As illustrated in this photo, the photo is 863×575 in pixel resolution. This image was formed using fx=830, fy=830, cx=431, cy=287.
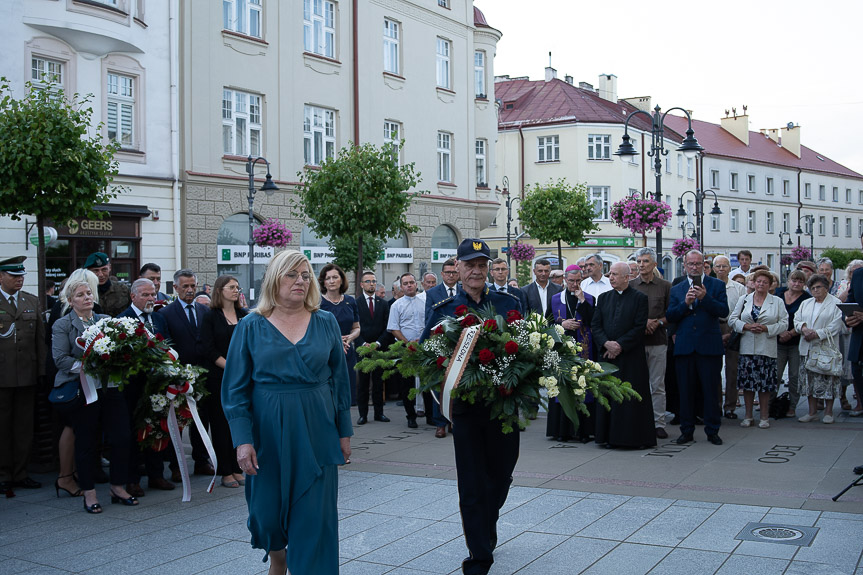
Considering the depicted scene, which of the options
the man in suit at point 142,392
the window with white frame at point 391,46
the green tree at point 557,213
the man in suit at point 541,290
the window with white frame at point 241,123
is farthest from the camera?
the green tree at point 557,213

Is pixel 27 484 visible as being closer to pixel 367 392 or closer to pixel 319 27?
pixel 367 392

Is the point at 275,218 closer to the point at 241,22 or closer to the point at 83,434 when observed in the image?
the point at 241,22

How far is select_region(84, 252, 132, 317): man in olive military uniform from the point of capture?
350 inches

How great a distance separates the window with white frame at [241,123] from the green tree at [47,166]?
13.2 meters

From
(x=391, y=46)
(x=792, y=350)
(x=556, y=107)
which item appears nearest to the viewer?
(x=792, y=350)

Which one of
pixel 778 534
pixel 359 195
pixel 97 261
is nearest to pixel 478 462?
pixel 778 534

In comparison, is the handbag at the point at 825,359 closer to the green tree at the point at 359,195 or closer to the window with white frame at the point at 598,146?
the green tree at the point at 359,195

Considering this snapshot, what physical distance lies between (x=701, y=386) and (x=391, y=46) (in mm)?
23146

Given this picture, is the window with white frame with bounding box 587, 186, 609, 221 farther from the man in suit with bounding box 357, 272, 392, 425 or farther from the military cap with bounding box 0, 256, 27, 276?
the military cap with bounding box 0, 256, 27, 276

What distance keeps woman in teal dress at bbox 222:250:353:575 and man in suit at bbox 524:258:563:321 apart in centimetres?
745

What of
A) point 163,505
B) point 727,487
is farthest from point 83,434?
point 727,487

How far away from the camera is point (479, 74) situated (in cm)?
3469

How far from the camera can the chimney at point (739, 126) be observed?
68.1 m

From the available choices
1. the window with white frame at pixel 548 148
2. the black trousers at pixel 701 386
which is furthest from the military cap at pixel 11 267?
the window with white frame at pixel 548 148
